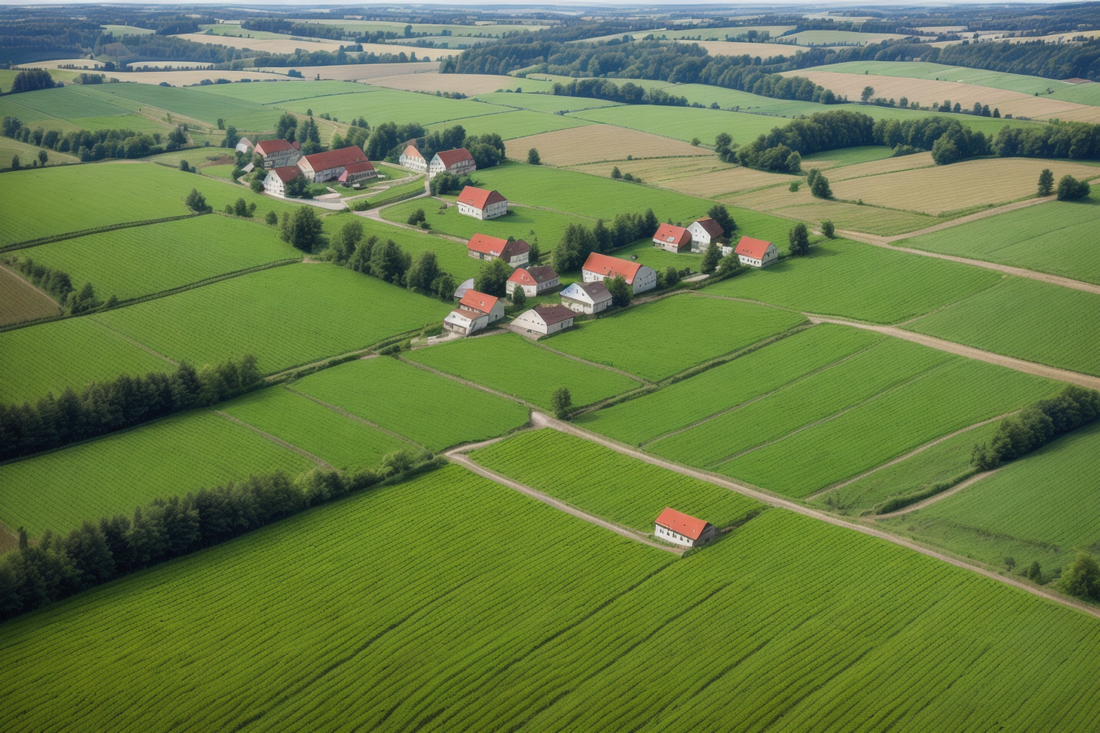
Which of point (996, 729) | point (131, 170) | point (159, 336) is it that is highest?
point (131, 170)

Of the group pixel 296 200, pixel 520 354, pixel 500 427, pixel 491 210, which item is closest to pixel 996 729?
pixel 500 427

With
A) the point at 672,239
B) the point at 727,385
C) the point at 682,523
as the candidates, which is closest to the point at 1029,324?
the point at 727,385

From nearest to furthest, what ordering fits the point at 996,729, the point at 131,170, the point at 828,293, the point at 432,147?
the point at 996,729
the point at 828,293
the point at 131,170
the point at 432,147

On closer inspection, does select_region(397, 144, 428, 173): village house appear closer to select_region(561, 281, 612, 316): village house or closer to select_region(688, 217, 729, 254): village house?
select_region(688, 217, 729, 254): village house

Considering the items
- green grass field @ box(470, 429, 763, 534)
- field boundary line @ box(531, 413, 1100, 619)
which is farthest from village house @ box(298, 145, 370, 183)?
green grass field @ box(470, 429, 763, 534)

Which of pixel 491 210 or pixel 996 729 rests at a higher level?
pixel 491 210

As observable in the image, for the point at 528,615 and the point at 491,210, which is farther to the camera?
the point at 491,210

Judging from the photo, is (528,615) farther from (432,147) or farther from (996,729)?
(432,147)
